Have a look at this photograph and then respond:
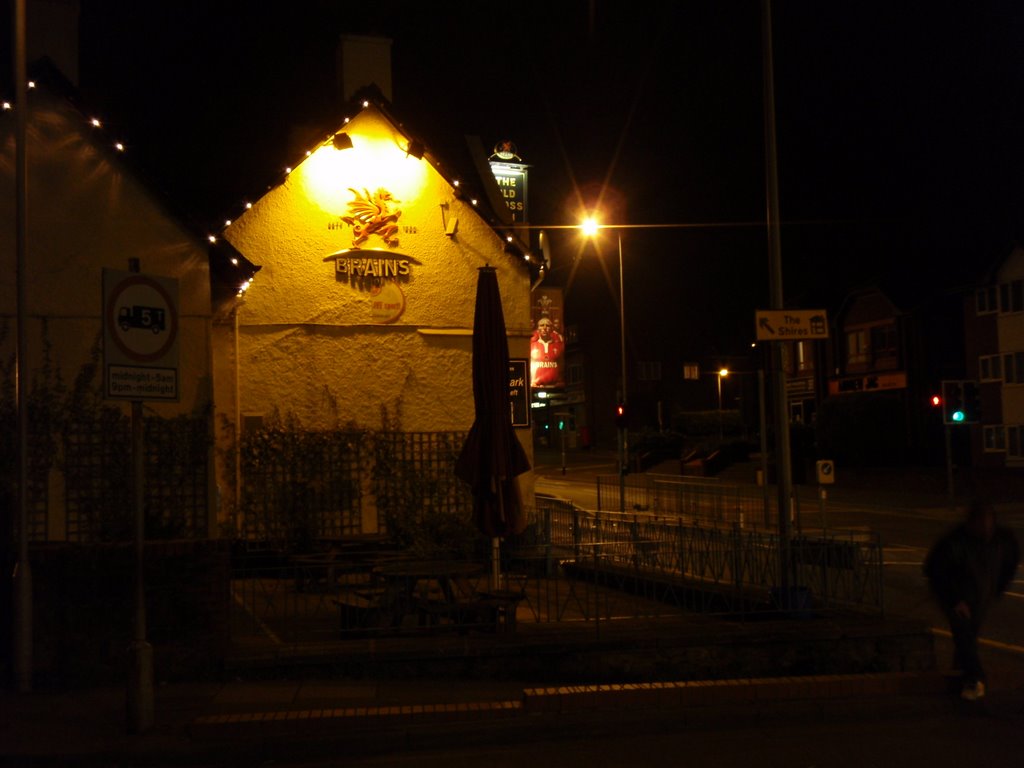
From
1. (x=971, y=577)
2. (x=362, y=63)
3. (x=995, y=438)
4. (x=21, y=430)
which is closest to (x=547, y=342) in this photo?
(x=362, y=63)

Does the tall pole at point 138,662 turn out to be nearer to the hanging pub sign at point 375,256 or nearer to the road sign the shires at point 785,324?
the road sign the shires at point 785,324

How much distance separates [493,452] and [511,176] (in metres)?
12.7

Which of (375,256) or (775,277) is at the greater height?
(375,256)

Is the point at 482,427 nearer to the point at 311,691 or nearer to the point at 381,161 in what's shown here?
the point at 311,691

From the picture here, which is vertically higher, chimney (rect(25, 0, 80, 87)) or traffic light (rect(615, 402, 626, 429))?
chimney (rect(25, 0, 80, 87))

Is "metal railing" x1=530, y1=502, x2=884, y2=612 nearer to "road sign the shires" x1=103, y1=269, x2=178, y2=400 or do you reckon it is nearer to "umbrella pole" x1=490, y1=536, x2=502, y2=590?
"umbrella pole" x1=490, y1=536, x2=502, y2=590

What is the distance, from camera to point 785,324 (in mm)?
10664

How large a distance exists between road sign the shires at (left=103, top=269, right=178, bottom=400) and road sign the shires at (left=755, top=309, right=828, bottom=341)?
6.00 metres

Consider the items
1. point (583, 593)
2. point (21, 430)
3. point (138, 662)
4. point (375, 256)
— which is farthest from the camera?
point (375, 256)

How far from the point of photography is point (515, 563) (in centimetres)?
1289

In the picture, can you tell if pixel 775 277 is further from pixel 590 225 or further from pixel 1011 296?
pixel 1011 296

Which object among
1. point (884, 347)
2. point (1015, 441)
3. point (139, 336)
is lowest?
point (1015, 441)

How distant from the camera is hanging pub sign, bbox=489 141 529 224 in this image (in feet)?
69.8

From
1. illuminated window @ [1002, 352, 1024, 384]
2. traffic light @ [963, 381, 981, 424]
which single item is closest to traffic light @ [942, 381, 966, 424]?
traffic light @ [963, 381, 981, 424]
